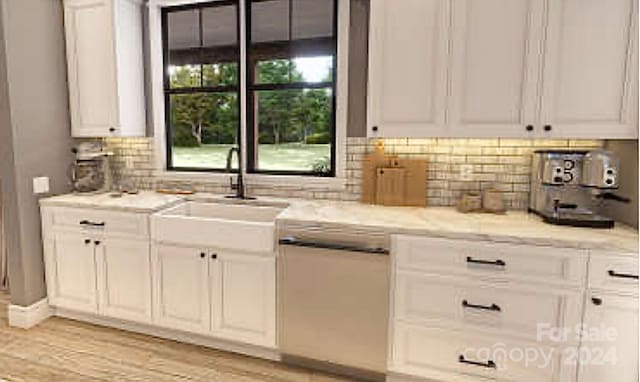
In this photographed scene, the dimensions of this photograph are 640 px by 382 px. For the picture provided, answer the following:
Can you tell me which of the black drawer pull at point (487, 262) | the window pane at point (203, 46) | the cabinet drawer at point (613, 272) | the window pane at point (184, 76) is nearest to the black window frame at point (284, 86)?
the window pane at point (203, 46)

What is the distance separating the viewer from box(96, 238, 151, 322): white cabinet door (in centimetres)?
255

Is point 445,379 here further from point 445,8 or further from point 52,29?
point 52,29

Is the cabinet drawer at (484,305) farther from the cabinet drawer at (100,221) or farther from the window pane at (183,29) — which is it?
the window pane at (183,29)

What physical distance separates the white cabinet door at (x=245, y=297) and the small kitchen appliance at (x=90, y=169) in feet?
4.73

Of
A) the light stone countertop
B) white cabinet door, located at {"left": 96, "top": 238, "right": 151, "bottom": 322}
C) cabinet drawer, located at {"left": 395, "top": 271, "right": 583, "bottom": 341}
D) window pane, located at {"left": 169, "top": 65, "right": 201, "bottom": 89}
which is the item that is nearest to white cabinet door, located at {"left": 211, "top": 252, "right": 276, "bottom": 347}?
the light stone countertop

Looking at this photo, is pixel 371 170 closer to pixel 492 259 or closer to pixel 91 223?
pixel 492 259

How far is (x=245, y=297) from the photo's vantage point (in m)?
2.34

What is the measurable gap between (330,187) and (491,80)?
1.27 meters

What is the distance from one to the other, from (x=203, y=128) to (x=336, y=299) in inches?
75.7

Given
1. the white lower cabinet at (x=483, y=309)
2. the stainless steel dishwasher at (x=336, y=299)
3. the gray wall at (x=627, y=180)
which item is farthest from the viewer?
the stainless steel dishwasher at (x=336, y=299)

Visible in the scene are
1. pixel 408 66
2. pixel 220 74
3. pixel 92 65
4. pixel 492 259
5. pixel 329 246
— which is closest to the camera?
pixel 492 259

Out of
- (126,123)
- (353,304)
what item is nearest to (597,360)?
(353,304)

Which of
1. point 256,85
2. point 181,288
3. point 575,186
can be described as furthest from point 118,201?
point 575,186

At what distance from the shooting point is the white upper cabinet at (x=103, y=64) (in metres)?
2.80
